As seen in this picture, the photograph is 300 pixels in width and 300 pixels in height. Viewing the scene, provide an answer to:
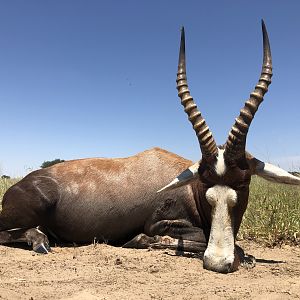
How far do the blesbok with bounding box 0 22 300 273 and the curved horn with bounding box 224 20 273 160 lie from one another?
0.04ft

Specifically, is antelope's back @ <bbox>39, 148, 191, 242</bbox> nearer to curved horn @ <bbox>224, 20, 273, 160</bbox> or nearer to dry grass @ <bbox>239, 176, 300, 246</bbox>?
curved horn @ <bbox>224, 20, 273, 160</bbox>

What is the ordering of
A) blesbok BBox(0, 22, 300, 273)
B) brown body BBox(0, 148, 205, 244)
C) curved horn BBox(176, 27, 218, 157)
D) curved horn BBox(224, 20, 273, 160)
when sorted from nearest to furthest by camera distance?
1. curved horn BBox(224, 20, 273, 160)
2. curved horn BBox(176, 27, 218, 157)
3. blesbok BBox(0, 22, 300, 273)
4. brown body BBox(0, 148, 205, 244)

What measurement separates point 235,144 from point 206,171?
1.43 ft

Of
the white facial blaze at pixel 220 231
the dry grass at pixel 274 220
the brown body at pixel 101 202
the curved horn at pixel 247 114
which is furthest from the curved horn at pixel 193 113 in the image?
the dry grass at pixel 274 220

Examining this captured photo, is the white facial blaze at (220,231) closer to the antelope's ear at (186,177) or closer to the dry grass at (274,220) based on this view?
the antelope's ear at (186,177)

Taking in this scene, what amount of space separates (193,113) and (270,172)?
112 cm

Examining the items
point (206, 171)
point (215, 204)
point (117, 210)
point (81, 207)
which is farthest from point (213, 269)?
point (81, 207)

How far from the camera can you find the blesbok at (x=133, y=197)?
17.2 ft

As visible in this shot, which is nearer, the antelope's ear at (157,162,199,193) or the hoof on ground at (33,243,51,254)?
the antelope's ear at (157,162,199,193)

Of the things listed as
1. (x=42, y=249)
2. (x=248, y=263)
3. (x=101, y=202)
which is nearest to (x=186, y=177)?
(x=248, y=263)

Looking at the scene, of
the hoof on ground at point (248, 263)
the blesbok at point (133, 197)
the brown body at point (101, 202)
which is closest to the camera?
the hoof on ground at point (248, 263)

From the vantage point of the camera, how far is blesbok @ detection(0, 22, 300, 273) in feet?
17.2

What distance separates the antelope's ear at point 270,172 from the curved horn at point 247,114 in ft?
1.01

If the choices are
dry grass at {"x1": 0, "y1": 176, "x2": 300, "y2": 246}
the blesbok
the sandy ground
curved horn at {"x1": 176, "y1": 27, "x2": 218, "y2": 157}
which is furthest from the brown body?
dry grass at {"x1": 0, "y1": 176, "x2": 300, "y2": 246}
